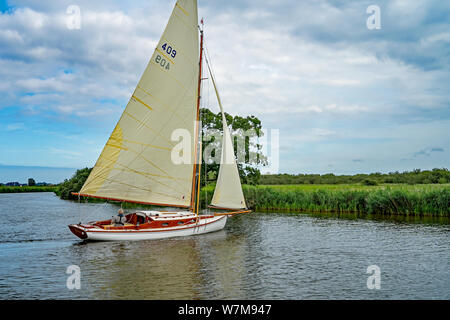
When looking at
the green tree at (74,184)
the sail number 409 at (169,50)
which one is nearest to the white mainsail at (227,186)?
the sail number 409 at (169,50)

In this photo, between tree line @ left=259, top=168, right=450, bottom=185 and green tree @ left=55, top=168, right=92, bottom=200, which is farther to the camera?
green tree @ left=55, top=168, right=92, bottom=200

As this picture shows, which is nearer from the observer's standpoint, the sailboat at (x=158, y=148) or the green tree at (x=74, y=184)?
the sailboat at (x=158, y=148)

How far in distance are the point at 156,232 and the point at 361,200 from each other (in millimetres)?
25931

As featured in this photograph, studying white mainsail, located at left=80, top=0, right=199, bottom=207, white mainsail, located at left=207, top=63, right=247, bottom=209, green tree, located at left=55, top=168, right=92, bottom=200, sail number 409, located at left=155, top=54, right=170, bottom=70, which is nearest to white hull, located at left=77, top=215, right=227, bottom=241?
white mainsail, located at left=207, top=63, right=247, bottom=209

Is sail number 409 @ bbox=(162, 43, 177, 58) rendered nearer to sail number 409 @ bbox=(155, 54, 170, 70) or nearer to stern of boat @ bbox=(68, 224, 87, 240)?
sail number 409 @ bbox=(155, 54, 170, 70)

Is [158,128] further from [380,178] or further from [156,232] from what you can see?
[380,178]

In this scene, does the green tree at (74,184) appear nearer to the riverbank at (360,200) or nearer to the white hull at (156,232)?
the riverbank at (360,200)

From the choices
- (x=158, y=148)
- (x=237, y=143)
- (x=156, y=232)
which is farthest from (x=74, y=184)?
(x=156, y=232)

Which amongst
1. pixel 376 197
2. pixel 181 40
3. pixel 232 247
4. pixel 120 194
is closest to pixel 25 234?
pixel 120 194

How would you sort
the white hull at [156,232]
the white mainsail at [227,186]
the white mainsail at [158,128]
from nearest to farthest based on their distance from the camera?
the white hull at [156,232] → the white mainsail at [158,128] → the white mainsail at [227,186]

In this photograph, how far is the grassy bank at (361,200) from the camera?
37469 millimetres

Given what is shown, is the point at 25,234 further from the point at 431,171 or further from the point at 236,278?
the point at 431,171

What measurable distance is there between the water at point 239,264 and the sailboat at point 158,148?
1.12 metres

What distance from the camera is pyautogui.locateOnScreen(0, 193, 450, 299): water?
14.9m
